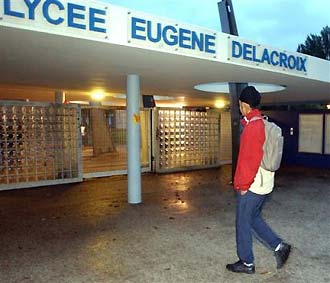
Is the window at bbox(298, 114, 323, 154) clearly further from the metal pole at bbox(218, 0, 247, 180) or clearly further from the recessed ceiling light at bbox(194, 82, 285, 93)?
the metal pole at bbox(218, 0, 247, 180)

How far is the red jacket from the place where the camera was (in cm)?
320

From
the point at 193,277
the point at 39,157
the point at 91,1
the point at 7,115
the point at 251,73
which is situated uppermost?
the point at 91,1

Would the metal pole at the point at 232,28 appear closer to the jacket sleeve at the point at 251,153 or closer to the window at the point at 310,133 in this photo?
the window at the point at 310,133

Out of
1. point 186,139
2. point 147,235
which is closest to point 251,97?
point 147,235

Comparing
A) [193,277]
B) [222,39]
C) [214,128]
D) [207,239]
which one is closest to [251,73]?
[222,39]

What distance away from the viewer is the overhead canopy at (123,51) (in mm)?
3520

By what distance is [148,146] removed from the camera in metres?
10.8

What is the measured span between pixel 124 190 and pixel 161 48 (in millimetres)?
4461

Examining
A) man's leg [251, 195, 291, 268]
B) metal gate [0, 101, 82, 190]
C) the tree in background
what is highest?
the tree in background

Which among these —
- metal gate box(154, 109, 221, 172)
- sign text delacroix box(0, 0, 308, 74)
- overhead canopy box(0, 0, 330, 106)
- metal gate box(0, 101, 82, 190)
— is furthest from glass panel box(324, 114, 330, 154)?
metal gate box(0, 101, 82, 190)

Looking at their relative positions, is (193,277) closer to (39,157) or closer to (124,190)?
(124,190)

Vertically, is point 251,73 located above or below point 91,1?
below

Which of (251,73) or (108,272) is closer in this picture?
(108,272)

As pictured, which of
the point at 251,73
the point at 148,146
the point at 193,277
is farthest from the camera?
the point at 148,146
